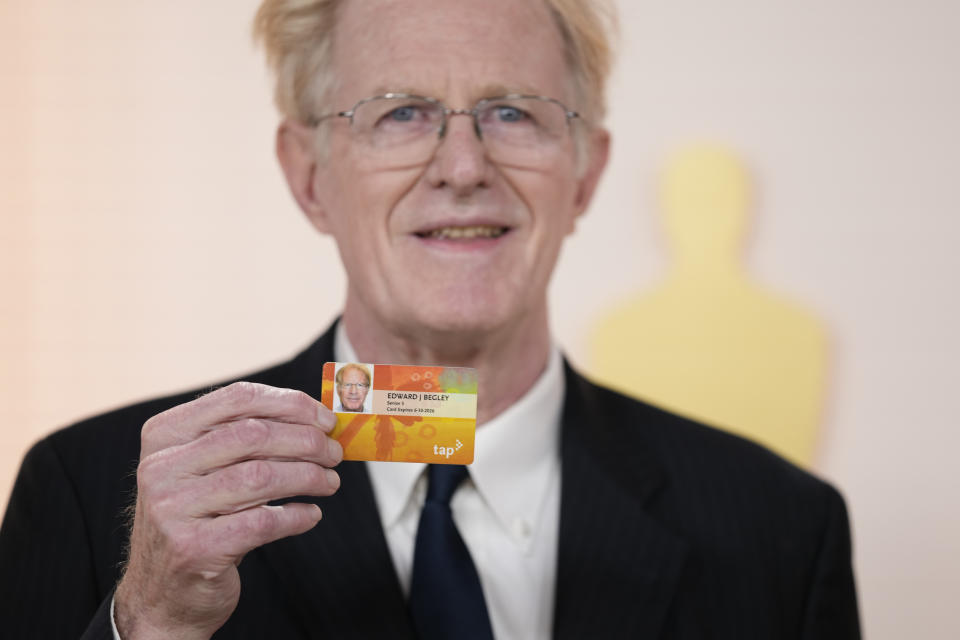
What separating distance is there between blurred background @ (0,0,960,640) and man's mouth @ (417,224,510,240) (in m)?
1.62

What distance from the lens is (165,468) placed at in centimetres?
122

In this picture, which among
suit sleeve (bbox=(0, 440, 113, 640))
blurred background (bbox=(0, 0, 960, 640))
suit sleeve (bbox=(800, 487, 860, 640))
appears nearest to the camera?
suit sleeve (bbox=(0, 440, 113, 640))

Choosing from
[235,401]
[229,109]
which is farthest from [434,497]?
[229,109]

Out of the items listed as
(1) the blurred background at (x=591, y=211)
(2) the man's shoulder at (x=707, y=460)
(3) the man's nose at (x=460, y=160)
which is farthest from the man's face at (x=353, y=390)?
(1) the blurred background at (x=591, y=211)

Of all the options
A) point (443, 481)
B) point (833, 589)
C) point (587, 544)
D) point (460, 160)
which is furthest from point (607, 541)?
point (460, 160)

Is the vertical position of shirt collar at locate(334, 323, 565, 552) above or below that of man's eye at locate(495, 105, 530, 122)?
below

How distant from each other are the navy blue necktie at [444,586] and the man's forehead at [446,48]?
674 millimetres

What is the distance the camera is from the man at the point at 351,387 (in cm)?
131

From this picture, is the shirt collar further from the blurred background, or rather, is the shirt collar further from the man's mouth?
the blurred background

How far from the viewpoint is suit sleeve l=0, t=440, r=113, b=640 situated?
1.50 m

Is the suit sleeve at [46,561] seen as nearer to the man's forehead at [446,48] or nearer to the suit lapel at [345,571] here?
the suit lapel at [345,571]

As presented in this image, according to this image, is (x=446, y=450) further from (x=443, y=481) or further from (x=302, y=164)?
(x=302, y=164)

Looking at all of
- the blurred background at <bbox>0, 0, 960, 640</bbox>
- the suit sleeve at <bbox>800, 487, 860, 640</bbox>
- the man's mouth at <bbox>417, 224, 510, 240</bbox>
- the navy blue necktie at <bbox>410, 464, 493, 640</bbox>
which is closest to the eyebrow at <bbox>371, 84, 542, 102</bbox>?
the man's mouth at <bbox>417, 224, 510, 240</bbox>

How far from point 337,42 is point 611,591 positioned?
40.1 inches
